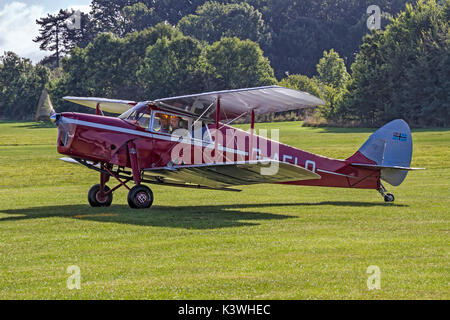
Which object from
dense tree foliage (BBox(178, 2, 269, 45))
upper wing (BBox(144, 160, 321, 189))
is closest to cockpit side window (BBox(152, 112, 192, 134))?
upper wing (BBox(144, 160, 321, 189))

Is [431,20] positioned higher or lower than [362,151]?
higher

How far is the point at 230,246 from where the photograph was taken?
10.7 metres

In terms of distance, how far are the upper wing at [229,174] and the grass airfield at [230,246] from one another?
687 millimetres

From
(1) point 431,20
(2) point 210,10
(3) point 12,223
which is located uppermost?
(2) point 210,10

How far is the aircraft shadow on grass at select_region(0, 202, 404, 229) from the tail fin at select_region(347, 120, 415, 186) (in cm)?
94

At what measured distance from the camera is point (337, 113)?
75.7m

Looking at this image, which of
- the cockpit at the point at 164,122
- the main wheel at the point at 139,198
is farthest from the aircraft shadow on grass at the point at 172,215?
the cockpit at the point at 164,122

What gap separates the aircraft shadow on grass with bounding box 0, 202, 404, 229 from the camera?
530 inches

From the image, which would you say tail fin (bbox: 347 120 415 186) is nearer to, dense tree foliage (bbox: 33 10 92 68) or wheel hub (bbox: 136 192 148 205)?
wheel hub (bbox: 136 192 148 205)

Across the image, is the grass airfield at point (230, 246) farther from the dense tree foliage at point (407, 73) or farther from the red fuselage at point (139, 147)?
the dense tree foliage at point (407, 73)
